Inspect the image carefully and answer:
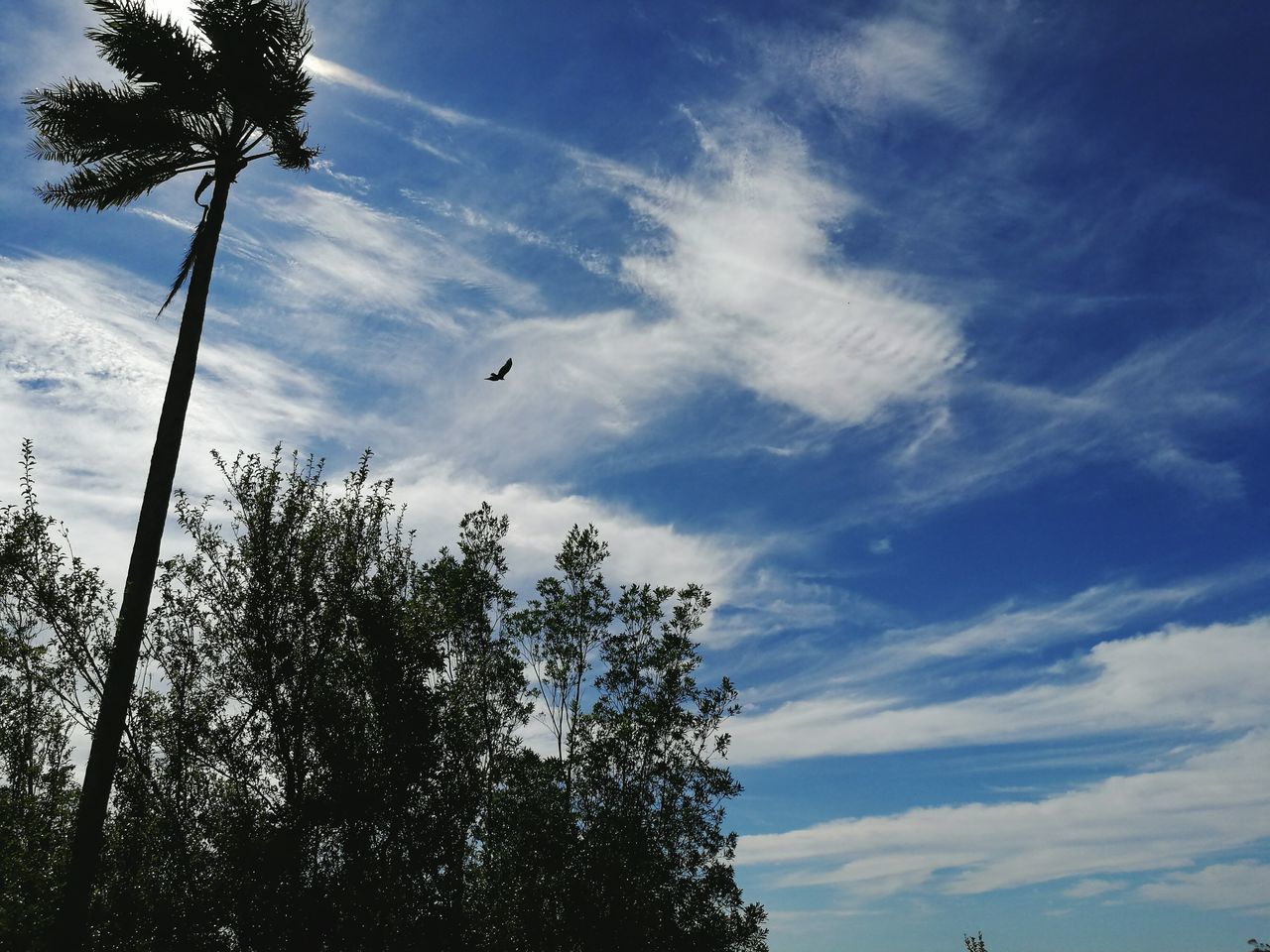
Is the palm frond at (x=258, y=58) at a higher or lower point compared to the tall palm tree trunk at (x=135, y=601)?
higher

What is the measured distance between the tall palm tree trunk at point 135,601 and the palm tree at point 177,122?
31mm

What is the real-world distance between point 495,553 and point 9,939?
804 inches

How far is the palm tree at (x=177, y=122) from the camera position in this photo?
66.9ft

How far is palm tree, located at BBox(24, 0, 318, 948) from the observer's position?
2039cm

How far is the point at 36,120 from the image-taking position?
69.0 feet

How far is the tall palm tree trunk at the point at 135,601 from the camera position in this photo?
17.1 metres

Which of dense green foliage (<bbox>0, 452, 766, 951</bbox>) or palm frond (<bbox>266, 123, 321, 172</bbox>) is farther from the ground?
palm frond (<bbox>266, 123, 321, 172</bbox>)

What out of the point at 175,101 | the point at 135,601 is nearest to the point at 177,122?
the point at 175,101

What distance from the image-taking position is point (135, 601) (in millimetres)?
18688

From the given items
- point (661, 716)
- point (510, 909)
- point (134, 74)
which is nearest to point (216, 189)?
point (134, 74)

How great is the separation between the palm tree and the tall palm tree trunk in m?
0.03

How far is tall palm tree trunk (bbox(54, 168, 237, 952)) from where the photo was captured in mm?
17062

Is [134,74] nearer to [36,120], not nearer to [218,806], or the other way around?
[36,120]

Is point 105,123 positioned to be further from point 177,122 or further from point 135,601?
point 135,601
